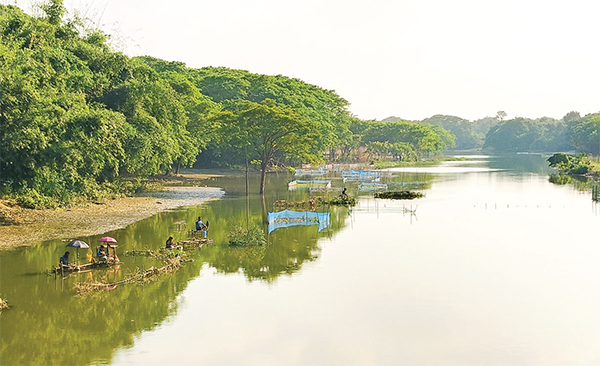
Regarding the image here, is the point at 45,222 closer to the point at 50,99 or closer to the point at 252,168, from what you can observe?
the point at 50,99

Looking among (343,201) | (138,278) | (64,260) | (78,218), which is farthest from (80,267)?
(343,201)

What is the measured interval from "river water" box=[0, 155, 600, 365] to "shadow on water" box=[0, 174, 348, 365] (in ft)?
0.22

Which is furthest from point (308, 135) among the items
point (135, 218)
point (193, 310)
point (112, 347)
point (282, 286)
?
point (112, 347)

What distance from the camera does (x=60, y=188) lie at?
3350 cm

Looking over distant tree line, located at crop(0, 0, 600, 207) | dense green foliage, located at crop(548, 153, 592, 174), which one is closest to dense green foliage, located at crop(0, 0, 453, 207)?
distant tree line, located at crop(0, 0, 600, 207)

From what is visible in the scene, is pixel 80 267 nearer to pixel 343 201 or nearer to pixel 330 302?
pixel 330 302

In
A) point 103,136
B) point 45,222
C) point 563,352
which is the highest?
point 103,136

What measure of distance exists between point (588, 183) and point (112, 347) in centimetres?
6645

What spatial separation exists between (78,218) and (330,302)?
837 inches

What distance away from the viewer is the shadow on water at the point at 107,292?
1819cm

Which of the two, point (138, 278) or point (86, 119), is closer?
point (138, 278)

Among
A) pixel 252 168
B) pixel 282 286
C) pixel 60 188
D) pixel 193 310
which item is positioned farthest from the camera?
pixel 252 168

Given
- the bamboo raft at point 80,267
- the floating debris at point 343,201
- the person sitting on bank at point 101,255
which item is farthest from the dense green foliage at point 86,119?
the floating debris at point 343,201

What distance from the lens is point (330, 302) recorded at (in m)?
22.3
